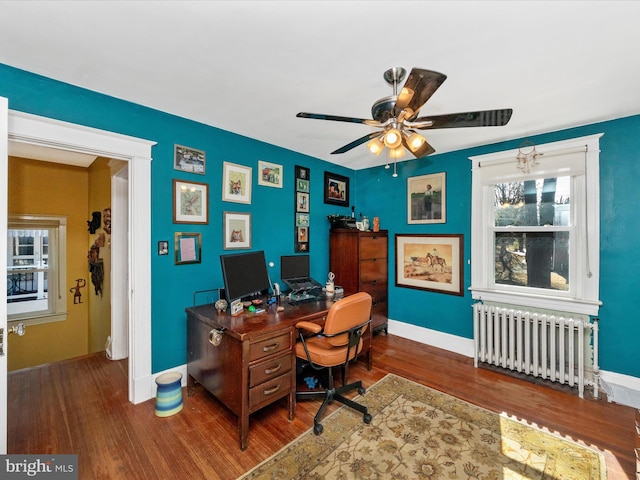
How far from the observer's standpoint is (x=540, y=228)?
9.60 ft

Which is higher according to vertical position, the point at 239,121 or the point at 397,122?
the point at 239,121

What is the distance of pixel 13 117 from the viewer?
1.77m

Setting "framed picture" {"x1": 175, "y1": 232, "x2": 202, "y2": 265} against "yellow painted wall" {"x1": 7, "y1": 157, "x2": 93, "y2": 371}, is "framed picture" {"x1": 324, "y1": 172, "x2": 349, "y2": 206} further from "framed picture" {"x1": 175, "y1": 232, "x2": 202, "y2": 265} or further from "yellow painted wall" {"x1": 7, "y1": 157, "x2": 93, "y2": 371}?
"yellow painted wall" {"x1": 7, "y1": 157, "x2": 93, "y2": 371}

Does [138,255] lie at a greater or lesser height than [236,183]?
lesser

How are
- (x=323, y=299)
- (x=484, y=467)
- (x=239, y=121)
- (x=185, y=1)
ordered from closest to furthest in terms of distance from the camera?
(x=185, y=1), (x=484, y=467), (x=239, y=121), (x=323, y=299)

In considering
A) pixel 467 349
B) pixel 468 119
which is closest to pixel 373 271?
pixel 467 349

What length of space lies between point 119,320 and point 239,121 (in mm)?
2581

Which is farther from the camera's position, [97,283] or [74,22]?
[97,283]

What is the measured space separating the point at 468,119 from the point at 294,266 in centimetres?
230

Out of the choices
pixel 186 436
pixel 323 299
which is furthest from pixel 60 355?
pixel 323 299

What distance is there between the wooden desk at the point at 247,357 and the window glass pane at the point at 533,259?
2.25m

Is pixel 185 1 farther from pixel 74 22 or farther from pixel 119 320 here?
pixel 119 320

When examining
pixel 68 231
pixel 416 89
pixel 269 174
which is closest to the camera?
pixel 416 89

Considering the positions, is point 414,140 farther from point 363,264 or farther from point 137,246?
point 137,246
